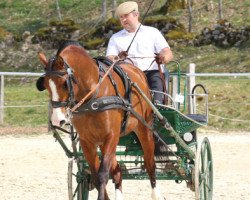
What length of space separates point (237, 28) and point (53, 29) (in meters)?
8.55

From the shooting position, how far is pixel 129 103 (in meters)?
5.93

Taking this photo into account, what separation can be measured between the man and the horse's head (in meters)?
1.42

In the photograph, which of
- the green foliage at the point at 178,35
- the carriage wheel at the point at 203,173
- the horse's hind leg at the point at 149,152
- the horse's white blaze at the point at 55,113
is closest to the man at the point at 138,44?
the horse's hind leg at the point at 149,152

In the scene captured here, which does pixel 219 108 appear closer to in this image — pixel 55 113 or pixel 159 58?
pixel 159 58

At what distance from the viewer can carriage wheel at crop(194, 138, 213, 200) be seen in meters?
6.47

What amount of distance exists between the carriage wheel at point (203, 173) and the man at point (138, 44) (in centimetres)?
70

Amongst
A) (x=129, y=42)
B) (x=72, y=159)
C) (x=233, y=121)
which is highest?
(x=129, y=42)

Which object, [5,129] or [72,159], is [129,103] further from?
[5,129]

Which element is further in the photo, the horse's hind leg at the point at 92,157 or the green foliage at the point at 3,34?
the green foliage at the point at 3,34

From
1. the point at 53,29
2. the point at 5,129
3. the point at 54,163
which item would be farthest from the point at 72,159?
the point at 53,29

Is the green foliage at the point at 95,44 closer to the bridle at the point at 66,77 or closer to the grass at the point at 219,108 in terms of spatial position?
the grass at the point at 219,108

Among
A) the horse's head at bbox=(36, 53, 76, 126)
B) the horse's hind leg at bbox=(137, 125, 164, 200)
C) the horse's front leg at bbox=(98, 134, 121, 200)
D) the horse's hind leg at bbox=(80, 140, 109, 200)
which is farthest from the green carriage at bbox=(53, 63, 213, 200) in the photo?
the horse's head at bbox=(36, 53, 76, 126)

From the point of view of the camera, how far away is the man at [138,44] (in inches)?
262

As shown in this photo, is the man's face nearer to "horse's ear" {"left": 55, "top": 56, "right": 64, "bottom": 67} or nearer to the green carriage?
the green carriage
